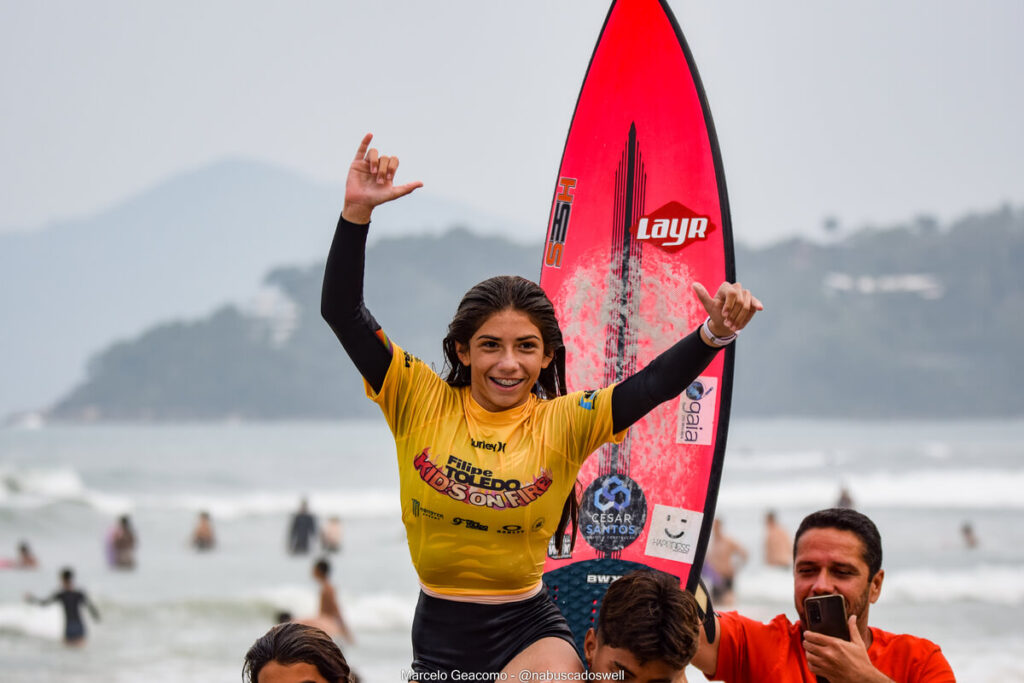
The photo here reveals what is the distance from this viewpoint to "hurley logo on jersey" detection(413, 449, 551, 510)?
2402mm

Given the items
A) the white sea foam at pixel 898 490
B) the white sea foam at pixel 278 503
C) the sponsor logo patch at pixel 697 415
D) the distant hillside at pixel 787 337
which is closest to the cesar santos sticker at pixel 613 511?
the sponsor logo patch at pixel 697 415

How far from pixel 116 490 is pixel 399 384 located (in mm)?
28338

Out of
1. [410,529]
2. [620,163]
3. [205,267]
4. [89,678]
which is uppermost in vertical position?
[205,267]

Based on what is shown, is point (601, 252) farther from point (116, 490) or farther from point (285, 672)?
point (116, 490)

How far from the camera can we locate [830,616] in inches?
93.5

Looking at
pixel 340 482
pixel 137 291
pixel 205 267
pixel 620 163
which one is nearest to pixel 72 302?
pixel 137 291

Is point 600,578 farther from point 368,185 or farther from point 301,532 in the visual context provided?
point 301,532

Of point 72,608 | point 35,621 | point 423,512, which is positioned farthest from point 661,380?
point 35,621

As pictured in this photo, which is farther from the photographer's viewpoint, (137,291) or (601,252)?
(137,291)

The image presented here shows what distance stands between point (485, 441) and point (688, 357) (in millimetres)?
492

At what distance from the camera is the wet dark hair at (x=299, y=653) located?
2.16 m

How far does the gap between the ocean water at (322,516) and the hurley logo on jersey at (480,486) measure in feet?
26.8

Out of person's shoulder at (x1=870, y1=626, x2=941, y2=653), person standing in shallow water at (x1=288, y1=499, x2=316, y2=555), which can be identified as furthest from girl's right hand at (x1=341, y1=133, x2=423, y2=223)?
person standing in shallow water at (x1=288, y1=499, x2=316, y2=555)

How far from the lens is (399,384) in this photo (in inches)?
99.1
